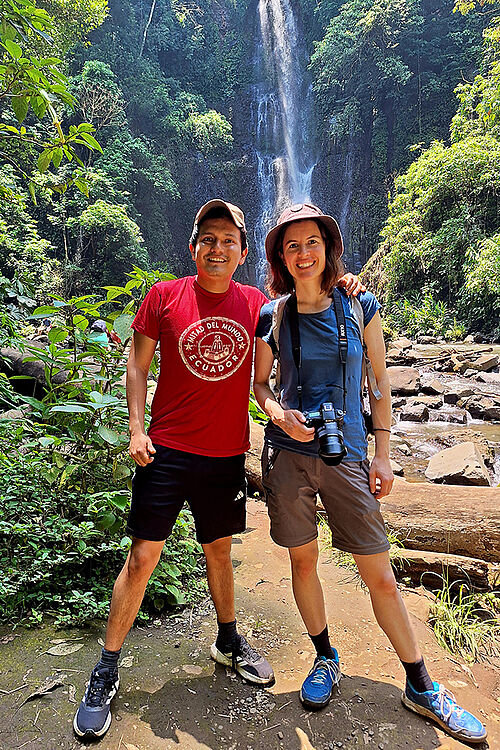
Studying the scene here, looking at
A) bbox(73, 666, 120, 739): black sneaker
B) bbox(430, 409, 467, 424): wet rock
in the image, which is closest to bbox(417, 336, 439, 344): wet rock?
bbox(430, 409, 467, 424): wet rock

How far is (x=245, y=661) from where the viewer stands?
192 cm

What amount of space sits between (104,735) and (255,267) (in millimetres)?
23053

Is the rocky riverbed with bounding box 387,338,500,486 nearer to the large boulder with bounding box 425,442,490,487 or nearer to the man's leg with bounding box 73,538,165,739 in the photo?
the large boulder with bounding box 425,442,490,487

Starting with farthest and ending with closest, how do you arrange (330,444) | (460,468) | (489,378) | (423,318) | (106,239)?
(106,239), (423,318), (489,378), (460,468), (330,444)

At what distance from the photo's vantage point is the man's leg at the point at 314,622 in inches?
69.7

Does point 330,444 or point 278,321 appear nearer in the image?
point 330,444

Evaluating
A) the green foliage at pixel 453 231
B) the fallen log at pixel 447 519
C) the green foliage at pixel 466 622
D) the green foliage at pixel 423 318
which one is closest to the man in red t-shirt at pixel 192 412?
the green foliage at pixel 466 622

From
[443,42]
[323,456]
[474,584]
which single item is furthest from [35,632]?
[443,42]

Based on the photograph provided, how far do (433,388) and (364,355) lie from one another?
8.03 meters

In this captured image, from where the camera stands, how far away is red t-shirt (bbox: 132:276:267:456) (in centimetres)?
177

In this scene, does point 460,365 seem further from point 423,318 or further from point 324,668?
point 324,668

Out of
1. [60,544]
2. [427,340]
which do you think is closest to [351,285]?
[60,544]

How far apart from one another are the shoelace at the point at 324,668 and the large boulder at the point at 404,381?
7.81 meters

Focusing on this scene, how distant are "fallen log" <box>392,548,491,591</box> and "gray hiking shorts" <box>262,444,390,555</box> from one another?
1.29 m
